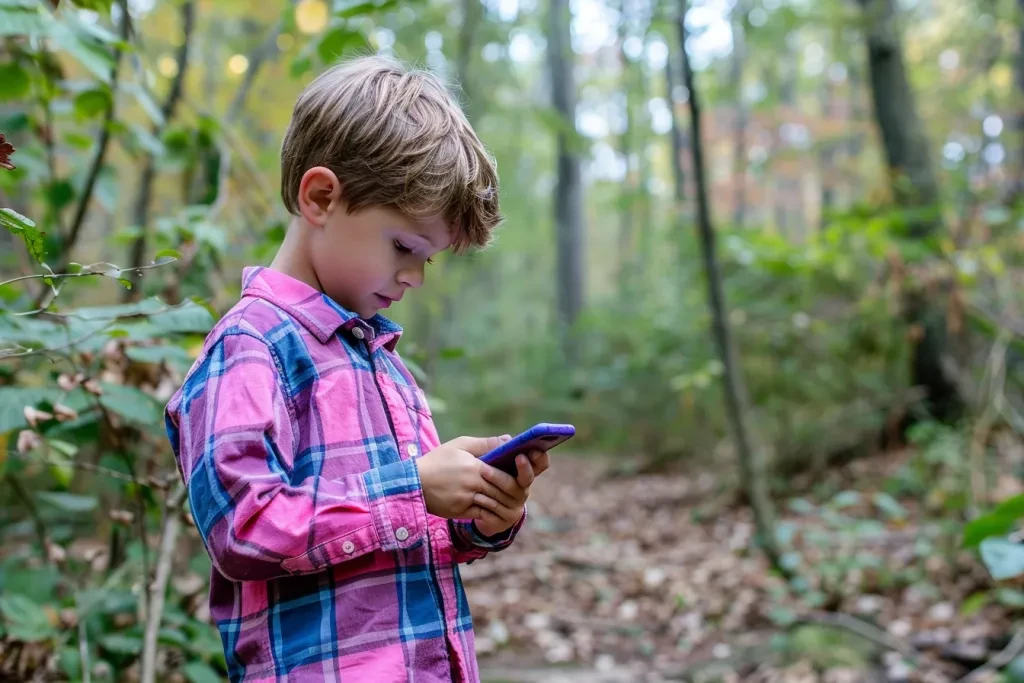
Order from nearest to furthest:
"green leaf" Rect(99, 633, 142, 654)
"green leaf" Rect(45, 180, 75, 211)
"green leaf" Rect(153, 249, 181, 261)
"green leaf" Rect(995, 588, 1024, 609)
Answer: "green leaf" Rect(153, 249, 181, 261)
"green leaf" Rect(99, 633, 142, 654)
"green leaf" Rect(45, 180, 75, 211)
"green leaf" Rect(995, 588, 1024, 609)

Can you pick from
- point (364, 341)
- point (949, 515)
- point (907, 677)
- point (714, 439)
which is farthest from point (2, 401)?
point (714, 439)

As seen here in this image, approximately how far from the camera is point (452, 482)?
1151 millimetres

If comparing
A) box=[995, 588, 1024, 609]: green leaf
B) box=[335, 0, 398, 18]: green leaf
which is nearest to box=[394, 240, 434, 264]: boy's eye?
box=[335, 0, 398, 18]: green leaf

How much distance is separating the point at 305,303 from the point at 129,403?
72 cm

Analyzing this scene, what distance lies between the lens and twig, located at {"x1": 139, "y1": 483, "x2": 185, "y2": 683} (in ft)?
5.55

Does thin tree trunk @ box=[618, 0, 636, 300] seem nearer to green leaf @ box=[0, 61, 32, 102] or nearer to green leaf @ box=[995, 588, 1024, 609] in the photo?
green leaf @ box=[0, 61, 32, 102]

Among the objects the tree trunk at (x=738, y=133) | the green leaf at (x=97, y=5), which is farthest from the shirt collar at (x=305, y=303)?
the tree trunk at (x=738, y=133)

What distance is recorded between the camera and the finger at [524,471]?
3.83 feet

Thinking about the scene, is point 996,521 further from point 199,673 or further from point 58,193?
point 58,193

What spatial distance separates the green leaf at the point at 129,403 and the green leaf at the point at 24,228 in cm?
67

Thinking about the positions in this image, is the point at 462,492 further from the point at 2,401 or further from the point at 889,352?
the point at 889,352

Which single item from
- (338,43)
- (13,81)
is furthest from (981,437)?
(13,81)

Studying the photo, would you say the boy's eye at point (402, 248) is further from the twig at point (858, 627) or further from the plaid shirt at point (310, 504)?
the twig at point (858, 627)

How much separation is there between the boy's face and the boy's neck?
0.05 feet
